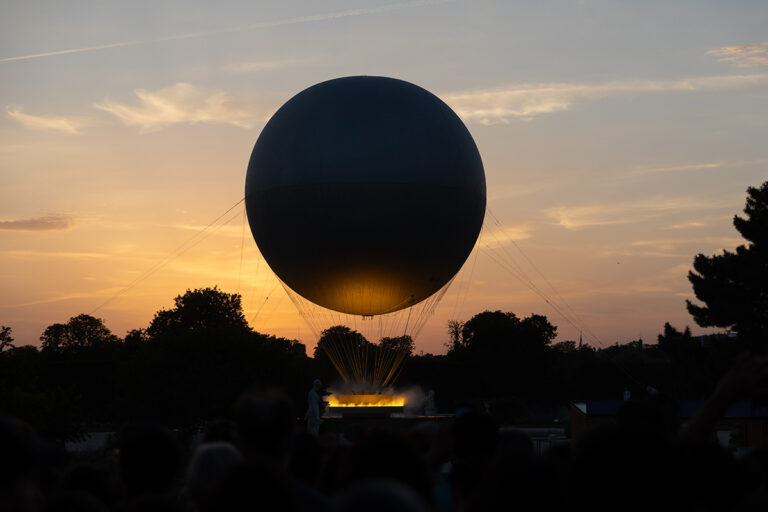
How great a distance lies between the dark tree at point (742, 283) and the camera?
167ft

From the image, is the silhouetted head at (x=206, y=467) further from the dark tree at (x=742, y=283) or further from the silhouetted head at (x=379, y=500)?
the dark tree at (x=742, y=283)

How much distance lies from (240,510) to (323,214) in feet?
95.7

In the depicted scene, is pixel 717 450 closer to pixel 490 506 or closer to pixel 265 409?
pixel 490 506

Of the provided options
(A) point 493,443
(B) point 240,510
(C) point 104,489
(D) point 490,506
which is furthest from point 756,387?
(C) point 104,489

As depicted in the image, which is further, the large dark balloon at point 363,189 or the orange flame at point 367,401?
the orange flame at point 367,401

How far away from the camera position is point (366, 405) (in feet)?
143

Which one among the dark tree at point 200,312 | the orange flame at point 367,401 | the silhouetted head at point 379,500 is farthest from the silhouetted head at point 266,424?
the dark tree at point 200,312

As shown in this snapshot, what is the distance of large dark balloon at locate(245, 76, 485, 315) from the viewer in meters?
32.7

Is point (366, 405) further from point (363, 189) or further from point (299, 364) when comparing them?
point (299, 364)

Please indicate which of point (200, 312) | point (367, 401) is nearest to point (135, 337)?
point (200, 312)

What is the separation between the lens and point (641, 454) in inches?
177

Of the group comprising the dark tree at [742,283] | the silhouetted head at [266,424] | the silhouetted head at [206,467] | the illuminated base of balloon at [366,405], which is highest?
the dark tree at [742,283]

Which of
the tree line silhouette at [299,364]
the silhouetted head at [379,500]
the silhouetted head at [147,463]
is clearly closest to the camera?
the silhouetted head at [379,500]

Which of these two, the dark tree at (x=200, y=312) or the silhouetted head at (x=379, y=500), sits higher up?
the dark tree at (x=200, y=312)
